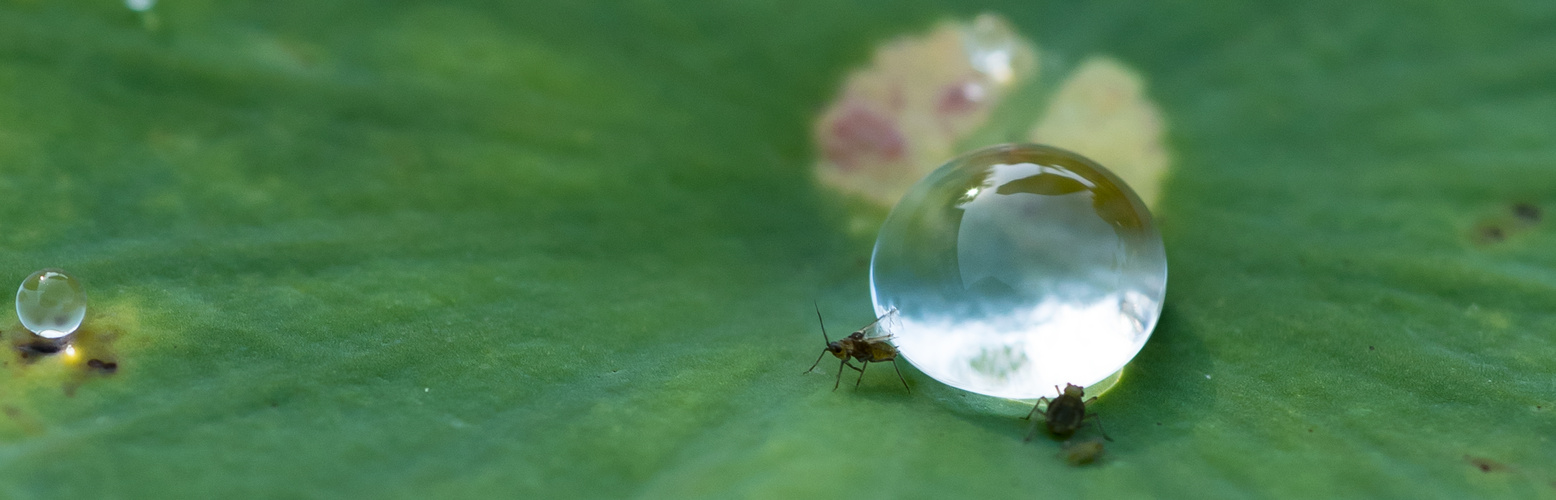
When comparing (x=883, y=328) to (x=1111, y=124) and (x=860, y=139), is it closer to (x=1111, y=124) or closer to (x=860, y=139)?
(x=860, y=139)

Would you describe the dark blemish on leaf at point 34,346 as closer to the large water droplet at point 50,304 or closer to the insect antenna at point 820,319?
the large water droplet at point 50,304

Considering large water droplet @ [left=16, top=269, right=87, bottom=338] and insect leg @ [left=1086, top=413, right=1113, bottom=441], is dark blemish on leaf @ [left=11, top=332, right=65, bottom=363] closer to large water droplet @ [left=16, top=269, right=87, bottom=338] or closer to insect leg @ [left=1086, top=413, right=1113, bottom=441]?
large water droplet @ [left=16, top=269, right=87, bottom=338]

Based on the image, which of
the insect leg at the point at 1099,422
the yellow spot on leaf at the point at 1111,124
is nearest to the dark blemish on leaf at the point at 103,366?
the insect leg at the point at 1099,422

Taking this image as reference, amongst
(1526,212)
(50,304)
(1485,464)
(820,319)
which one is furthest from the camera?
(1526,212)

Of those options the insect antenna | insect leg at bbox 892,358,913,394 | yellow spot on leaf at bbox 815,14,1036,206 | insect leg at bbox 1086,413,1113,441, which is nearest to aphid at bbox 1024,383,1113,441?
insect leg at bbox 1086,413,1113,441

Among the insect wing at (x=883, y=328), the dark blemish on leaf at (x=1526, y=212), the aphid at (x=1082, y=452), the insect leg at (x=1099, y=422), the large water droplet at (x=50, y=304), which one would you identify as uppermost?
the dark blemish on leaf at (x=1526, y=212)

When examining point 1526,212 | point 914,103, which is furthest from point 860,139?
point 1526,212
